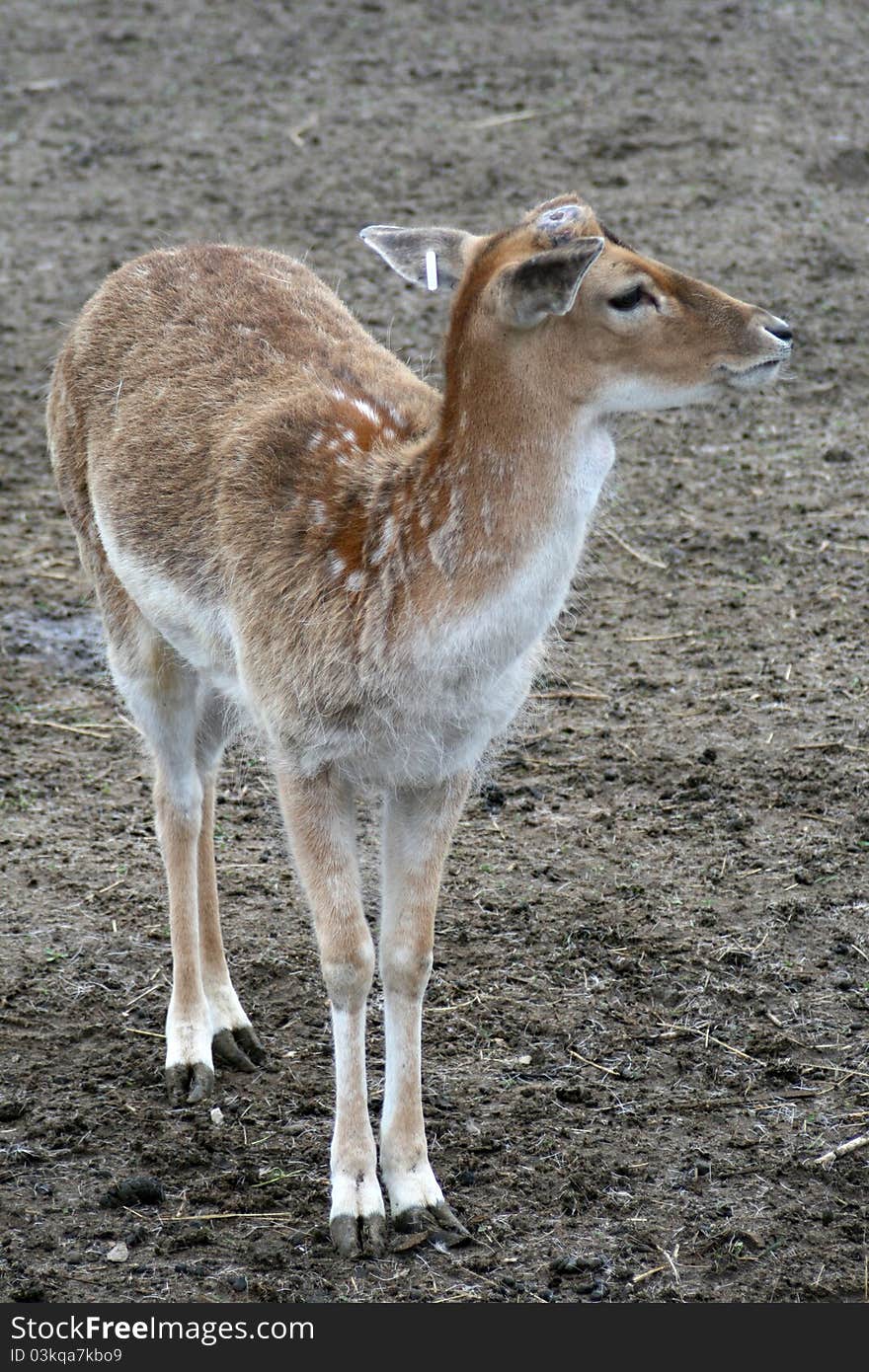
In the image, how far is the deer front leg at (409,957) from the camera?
4.00 m

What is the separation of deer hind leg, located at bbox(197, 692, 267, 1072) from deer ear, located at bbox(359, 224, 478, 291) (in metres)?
1.30

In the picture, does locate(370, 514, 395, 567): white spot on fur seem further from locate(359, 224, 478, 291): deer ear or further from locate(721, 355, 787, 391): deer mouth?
locate(721, 355, 787, 391): deer mouth

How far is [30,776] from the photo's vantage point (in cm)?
598

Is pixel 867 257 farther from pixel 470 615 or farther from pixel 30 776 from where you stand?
pixel 470 615

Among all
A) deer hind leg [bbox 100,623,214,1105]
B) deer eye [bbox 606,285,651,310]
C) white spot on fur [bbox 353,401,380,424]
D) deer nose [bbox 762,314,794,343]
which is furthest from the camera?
deer hind leg [bbox 100,623,214,1105]

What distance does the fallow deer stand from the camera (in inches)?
142

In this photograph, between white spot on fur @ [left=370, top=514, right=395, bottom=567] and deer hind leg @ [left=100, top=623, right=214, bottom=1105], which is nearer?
white spot on fur @ [left=370, top=514, right=395, bottom=567]

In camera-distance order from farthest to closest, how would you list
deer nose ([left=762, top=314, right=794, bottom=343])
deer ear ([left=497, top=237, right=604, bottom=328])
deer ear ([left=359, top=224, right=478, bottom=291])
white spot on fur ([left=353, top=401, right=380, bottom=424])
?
white spot on fur ([left=353, top=401, right=380, bottom=424]), deer ear ([left=359, top=224, right=478, bottom=291]), deer nose ([left=762, top=314, right=794, bottom=343]), deer ear ([left=497, top=237, right=604, bottom=328])

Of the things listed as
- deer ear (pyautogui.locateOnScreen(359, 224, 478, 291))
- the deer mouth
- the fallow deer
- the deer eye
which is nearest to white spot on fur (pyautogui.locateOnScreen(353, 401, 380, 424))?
the fallow deer

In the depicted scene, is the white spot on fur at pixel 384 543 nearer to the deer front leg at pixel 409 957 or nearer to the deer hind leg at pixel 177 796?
the deer front leg at pixel 409 957

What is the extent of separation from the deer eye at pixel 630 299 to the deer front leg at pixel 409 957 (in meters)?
1.13

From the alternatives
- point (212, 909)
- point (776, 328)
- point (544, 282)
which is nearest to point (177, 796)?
point (212, 909)

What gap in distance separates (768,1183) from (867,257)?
666 cm

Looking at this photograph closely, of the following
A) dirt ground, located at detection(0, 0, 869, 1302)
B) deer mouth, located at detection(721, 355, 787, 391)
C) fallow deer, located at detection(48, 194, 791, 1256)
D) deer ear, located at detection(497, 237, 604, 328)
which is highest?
deer ear, located at detection(497, 237, 604, 328)
